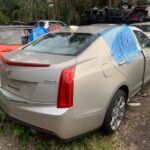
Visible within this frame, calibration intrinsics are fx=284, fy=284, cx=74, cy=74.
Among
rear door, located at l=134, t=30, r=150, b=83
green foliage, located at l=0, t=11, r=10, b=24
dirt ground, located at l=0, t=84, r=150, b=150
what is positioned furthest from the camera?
green foliage, located at l=0, t=11, r=10, b=24

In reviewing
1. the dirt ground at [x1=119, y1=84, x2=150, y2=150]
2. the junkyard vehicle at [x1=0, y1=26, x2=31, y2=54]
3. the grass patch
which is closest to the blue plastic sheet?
the dirt ground at [x1=119, y1=84, x2=150, y2=150]

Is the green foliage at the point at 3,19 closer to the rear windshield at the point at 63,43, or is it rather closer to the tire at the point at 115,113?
the rear windshield at the point at 63,43

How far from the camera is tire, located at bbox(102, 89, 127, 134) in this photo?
3.82 metres

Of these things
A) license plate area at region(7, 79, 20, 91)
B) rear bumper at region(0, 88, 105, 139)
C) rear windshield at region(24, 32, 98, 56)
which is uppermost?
rear windshield at region(24, 32, 98, 56)

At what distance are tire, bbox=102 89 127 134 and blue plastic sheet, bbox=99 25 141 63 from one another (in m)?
0.53

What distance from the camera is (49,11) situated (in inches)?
766

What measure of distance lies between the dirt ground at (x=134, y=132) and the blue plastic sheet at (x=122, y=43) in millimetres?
976

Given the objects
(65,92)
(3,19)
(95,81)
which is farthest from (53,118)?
(3,19)

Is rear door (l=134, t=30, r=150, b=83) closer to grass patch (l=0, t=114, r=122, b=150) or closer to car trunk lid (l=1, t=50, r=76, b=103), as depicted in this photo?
grass patch (l=0, t=114, r=122, b=150)

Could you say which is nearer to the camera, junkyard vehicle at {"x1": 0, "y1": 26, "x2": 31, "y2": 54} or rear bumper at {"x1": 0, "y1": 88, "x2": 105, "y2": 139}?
rear bumper at {"x1": 0, "y1": 88, "x2": 105, "y2": 139}

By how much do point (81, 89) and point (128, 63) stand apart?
4.47 feet

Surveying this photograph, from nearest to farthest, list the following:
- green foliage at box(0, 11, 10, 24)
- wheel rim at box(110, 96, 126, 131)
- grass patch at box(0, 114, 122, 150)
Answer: grass patch at box(0, 114, 122, 150) → wheel rim at box(110, 96, 126, 131) → green foliage at box(0, 11, 10, 24)

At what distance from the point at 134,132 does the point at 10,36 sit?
4.02 m

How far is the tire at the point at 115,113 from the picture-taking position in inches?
151
